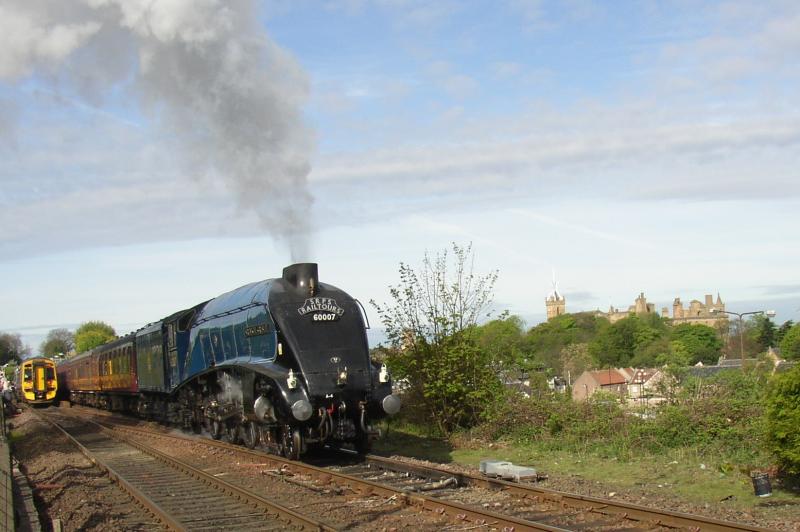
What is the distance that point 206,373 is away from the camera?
55.7ft

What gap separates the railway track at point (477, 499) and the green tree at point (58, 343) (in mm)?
139655

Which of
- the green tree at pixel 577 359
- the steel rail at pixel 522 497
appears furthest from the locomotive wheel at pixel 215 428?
the green tree at pixel 577 359

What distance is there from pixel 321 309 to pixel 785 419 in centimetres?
767

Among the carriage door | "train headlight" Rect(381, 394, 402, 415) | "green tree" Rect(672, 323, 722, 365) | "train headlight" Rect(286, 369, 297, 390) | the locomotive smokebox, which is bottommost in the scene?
"green tree" Rect(672, 323, 722, 365)

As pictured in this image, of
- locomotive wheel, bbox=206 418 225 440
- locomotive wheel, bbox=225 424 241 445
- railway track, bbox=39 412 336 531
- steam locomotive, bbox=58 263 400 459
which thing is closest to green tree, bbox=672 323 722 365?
locomotive wheel, bbox=206 418 225 440

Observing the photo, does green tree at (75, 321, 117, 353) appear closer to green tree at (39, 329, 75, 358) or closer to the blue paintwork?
green tree at (39, 329, 75, 358)

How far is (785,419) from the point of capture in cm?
945

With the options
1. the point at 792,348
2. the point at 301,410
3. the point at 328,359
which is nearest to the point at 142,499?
the point at 301,410

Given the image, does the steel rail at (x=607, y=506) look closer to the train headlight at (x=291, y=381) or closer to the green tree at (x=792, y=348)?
the train headlight at (x=291, y=381)

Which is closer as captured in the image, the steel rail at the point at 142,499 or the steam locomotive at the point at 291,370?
the steel rail at the point at 142,499

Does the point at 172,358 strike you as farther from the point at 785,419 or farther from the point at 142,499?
the point at 785,419

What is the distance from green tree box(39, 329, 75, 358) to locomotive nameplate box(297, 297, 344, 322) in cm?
13837

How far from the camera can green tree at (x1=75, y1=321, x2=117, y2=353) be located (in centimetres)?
11204

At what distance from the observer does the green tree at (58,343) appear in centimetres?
14150
